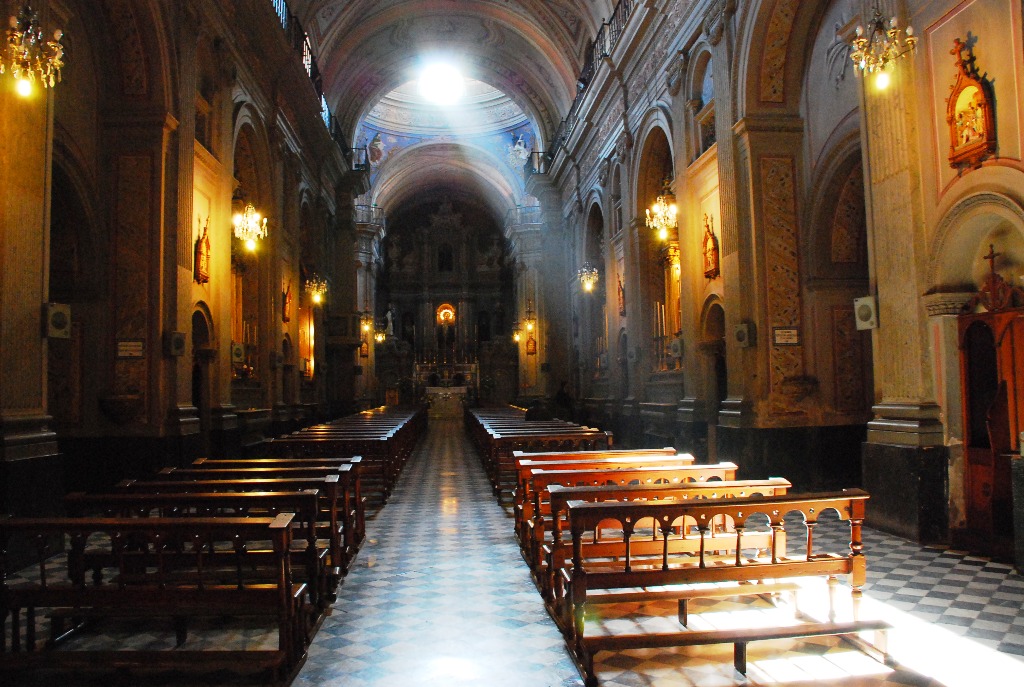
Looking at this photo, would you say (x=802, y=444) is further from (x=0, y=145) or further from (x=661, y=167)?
(x=0, y=145)

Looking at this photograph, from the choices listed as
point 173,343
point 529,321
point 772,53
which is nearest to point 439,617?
point 173,343

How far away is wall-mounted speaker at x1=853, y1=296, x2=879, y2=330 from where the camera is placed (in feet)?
23.6

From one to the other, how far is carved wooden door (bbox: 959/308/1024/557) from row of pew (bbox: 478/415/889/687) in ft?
6.68

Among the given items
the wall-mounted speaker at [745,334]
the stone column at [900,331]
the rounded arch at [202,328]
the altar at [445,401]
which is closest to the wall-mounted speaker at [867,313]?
the stone column at [900,331]

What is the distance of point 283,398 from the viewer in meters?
15.9

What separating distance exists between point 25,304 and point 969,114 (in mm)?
7968

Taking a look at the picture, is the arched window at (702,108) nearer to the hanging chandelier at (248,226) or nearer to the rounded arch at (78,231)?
the hanging chandelier at (248,226)

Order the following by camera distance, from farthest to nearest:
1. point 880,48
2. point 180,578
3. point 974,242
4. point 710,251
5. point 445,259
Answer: point 445,259 < point 710,251 < point 974,242 < point 880,48 < point 180,578

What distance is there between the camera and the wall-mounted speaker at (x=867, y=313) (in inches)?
283

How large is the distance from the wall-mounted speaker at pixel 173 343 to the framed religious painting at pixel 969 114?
28.0 feet

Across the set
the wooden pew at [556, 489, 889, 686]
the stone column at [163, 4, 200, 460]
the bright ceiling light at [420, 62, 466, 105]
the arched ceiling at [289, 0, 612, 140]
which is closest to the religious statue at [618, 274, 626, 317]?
the arched ceiling at [289, 0, 612, 140]

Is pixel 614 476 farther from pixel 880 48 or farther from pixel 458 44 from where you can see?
pixel 458 44

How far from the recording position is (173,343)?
30.5 feet

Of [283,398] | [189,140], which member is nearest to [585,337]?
[283,398]
